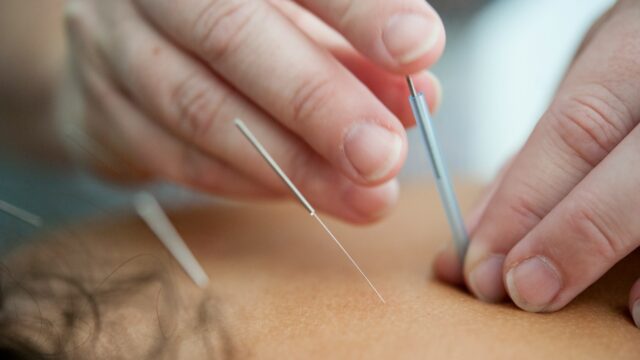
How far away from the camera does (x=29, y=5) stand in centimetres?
196

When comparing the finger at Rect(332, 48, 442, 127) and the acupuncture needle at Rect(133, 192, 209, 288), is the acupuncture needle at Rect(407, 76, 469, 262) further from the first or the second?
the acupuncture needle at Rect(133, 192, 209, 288)

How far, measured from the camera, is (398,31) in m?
0.87

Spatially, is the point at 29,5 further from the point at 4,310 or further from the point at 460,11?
the point at 4,310

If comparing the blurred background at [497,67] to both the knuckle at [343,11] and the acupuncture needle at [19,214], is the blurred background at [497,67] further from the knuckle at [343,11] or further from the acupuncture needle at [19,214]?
the acupuncture needle at [19,214]

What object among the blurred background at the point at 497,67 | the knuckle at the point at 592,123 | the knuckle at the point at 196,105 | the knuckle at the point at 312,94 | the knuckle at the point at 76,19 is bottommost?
the blurred background at the point at 497,67

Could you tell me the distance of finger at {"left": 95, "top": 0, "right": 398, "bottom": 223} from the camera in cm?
105

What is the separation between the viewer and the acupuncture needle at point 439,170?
83cm

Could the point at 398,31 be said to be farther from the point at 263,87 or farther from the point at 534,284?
the point at 534,284

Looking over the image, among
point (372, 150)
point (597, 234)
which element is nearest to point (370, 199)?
point (372, 150)

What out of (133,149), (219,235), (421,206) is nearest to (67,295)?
(219,235)

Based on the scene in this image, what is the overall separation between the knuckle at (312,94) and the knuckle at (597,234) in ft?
1.21

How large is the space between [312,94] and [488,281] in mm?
348

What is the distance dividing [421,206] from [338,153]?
38cm

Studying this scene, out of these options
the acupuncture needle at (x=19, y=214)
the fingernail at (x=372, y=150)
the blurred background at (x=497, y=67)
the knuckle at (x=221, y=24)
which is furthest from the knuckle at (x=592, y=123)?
the blurred background at (x=497, y=67)
